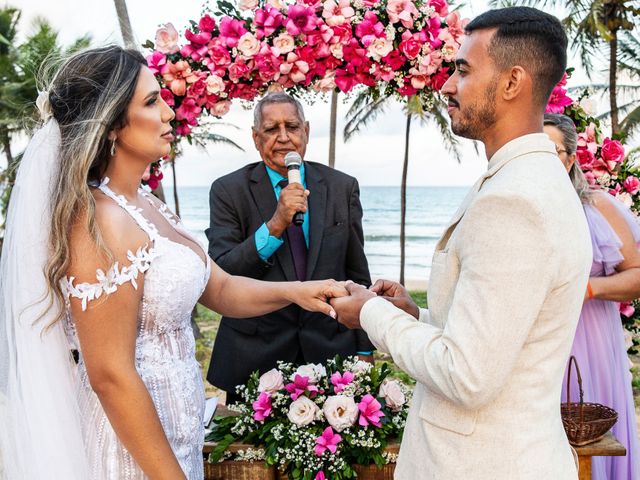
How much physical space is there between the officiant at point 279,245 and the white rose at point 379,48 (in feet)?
2.31

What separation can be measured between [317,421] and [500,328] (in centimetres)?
175

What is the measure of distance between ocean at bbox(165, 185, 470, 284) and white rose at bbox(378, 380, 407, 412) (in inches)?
702

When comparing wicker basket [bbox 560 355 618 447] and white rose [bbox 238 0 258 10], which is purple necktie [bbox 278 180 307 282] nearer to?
white rose [bbox 238 0 258 10]

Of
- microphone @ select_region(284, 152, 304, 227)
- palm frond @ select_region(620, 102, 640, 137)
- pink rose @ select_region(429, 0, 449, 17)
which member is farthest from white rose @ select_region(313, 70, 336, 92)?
palm frond @ select_region(620, 102, 640, 137)

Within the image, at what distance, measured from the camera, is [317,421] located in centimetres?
321

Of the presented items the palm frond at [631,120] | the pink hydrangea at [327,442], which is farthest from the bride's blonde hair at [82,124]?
the palm frond at [631,120]

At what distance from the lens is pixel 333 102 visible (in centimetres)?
1800

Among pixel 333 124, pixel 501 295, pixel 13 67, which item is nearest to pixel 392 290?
pixel 501 295

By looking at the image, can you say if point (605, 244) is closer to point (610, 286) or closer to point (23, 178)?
point (610, 286)

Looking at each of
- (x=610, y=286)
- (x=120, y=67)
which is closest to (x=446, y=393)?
(x=120, y=67)

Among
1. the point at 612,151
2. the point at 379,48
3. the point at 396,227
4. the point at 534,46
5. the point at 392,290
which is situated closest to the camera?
the point at 534,46

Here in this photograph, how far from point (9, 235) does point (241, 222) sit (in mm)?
1969

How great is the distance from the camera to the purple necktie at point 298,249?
161 inches

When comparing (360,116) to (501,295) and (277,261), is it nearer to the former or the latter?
(277,261)
